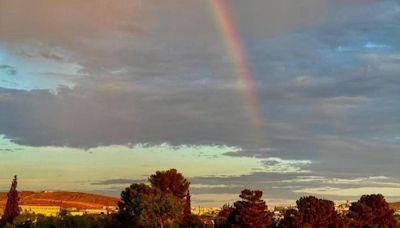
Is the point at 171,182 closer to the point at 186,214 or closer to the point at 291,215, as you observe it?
the point at 186,214

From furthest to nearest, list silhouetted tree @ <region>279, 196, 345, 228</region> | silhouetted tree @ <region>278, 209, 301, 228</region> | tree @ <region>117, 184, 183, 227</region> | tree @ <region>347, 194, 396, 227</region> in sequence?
tree @ <region>347, 194, 396, 227</region>, tree @ <region>117, 184, 183, 227</region>, silhouetted tree @ <region>279, 196, 345, 228</region>, silhouetted tree @ <region>278, 209, 301, 228</region>

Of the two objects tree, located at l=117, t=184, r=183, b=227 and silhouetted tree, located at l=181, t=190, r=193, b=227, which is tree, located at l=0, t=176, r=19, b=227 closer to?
tree, located at l=117, t=184, r=183, b=227

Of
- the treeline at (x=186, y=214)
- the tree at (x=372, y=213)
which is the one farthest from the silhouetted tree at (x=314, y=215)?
the tree at (x=372, y=213)

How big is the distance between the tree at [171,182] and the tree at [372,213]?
28.4 m

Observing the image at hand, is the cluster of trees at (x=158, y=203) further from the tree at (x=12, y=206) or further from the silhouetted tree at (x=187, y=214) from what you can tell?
the tree at (x=12, y=206)

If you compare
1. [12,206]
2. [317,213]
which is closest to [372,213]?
[317,213]

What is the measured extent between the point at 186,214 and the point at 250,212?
19333 mm

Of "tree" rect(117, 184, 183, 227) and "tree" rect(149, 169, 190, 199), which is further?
"tree" rect(149, 169, 190, 199)

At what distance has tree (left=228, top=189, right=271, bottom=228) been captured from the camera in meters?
100

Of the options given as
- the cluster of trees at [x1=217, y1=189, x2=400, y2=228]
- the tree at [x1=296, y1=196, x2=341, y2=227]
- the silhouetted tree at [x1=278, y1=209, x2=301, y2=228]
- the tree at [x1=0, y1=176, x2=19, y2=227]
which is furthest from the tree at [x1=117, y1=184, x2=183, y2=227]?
the tree at [x1=0, y1=176, x2=19, y2=227]

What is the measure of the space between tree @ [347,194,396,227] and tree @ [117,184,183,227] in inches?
1137

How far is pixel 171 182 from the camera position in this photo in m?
119

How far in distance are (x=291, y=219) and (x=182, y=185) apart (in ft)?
82.0

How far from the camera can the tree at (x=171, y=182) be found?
118 metres
